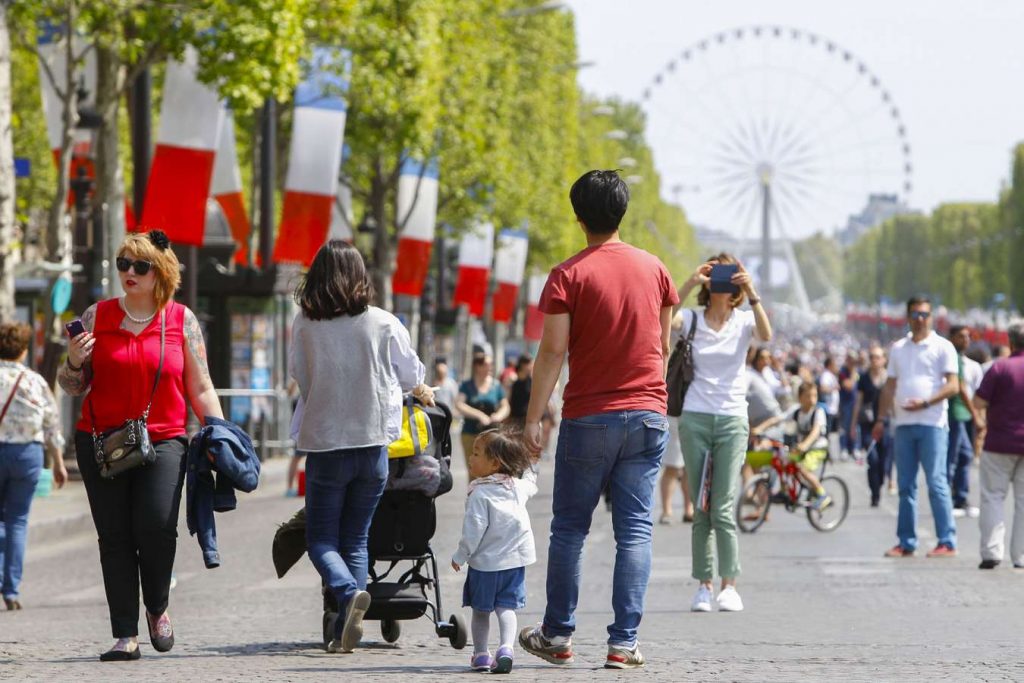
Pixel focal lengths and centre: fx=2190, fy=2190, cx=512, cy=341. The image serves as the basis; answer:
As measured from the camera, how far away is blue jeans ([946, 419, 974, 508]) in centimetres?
1859

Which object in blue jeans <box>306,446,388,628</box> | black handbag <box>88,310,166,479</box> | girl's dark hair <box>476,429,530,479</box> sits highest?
girl's dark hair <box>476,429,530,479</box>

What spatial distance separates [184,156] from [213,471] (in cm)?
1514

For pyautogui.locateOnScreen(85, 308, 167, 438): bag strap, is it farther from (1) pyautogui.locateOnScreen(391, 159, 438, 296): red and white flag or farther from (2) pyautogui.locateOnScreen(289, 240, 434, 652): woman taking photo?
(1) pyautogui.locateOnScreen(391, 159, 438, 296): red and white flag

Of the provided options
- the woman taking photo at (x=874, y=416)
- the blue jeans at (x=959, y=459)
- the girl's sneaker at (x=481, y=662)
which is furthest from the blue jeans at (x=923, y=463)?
the girl's sneaker at (x=481, y=662)

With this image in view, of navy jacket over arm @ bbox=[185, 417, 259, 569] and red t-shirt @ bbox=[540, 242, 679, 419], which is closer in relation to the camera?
red t-shirt @ bbox=[540, 242, 679, 419]

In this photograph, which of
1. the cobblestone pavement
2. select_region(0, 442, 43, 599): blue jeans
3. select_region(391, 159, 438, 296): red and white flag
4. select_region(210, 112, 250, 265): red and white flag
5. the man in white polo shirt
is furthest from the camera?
select_region(391, 159, 438, 296): red and white flag

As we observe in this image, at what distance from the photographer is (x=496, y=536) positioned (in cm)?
738

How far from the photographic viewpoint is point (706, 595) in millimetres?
10188

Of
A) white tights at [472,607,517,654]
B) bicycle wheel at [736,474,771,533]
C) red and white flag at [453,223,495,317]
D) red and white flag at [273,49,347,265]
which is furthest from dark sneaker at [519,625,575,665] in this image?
red and white flag at [453,223,495,317]

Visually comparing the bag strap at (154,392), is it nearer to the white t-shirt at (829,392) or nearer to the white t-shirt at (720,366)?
the white t-shirt at (720,366)

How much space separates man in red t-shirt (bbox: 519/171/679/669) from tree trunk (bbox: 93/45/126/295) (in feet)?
50.4

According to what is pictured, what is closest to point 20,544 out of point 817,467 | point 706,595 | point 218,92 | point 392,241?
point 706,595

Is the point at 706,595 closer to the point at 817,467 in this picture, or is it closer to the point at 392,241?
the point at 817,467

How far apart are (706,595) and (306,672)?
3.43m
